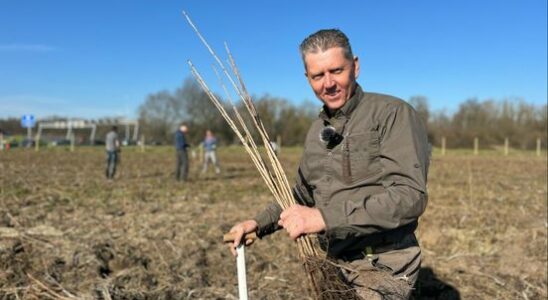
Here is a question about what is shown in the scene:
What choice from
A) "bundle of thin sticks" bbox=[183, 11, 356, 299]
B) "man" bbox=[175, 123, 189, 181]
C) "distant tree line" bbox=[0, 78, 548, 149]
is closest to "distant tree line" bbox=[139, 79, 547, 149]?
"distant tree line" bbox=[0, 78, 548, 149]

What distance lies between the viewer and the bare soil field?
5.20 metres

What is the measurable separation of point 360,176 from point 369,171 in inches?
1.8

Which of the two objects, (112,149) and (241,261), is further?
(112,149)

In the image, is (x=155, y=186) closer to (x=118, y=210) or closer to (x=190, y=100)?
(x=118, y=210)

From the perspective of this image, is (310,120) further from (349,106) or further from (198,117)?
(349,106)

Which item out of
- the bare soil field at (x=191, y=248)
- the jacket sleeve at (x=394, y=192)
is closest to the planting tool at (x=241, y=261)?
the jacket sleeve at (x=394, y=192)

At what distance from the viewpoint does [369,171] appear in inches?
86.0

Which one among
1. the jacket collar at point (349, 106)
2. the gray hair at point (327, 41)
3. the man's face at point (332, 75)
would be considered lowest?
the jacket collar at point (349, 106)

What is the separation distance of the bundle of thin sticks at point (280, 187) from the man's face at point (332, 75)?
44 cm

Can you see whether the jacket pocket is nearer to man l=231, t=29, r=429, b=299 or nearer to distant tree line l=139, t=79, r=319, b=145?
man l=231, t=29, r=429, b=299

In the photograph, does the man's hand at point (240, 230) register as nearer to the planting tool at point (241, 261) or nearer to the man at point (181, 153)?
the planting tool at point (241, 261)

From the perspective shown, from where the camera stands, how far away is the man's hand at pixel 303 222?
1980 mm

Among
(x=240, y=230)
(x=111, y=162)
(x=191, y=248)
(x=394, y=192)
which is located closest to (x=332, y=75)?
(x=394, y=192)

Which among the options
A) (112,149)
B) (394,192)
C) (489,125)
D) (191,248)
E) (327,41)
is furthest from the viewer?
(489,125)
